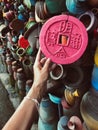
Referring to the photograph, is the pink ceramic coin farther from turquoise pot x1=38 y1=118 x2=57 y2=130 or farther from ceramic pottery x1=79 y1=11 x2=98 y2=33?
turquoise pot x1=38 y1=118 x2=57 y2=130

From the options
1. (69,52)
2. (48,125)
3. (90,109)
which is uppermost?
(69,52)

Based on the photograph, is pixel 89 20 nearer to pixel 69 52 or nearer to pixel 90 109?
pixel 69 52

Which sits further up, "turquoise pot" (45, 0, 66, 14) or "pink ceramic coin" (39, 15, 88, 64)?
"turquoise pot" (45, 0, 66, 14)

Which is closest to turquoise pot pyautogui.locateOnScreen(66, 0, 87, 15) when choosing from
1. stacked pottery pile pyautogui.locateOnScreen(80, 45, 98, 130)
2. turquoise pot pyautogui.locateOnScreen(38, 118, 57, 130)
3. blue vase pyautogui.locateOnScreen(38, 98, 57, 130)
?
→ stacked pottery pile pyautogui.locateOnScreen(80, 45, 98, 130)

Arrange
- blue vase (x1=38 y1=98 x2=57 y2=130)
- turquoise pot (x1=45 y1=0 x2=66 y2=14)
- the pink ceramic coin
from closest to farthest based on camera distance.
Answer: the pink ceramic coin < turquoise pot (x1=45 y1=0 x2=66 y2=14) < blue vase (x1=38 y1=98 x2=57 y2=130)

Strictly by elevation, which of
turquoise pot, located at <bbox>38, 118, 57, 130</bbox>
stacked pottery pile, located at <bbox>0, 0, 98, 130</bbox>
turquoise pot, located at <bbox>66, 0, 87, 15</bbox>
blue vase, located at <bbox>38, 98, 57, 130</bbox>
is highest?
turquoise pot, located at <bbox>66, 0, 87, 15</bbox>

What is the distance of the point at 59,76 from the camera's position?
643 millimetres

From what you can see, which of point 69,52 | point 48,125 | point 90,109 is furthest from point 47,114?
point 69,52

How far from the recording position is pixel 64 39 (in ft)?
1.90

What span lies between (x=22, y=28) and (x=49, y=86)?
0.46 metres

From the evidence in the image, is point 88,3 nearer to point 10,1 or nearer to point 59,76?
point 59,76

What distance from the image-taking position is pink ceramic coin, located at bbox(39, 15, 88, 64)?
0.56 meters

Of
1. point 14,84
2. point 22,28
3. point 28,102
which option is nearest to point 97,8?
point 28,102

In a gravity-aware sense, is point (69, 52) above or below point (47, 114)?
above
